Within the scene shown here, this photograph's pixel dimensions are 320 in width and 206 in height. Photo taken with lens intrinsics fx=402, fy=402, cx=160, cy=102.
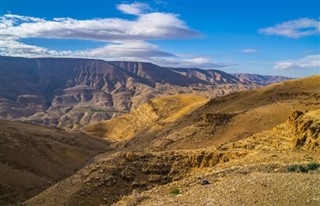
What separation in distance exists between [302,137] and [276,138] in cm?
299

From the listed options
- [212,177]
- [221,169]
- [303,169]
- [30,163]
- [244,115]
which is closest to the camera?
[303,169]

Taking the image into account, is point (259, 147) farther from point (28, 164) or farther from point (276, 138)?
point (28, 164)

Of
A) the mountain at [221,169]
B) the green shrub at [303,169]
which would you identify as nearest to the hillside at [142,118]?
the mountain at [221,169]

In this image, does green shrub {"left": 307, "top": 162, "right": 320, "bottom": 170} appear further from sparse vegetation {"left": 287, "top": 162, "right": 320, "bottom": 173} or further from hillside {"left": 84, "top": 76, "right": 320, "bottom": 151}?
hillside {"left": 84, "top": 76, "right": 320, "bottom": 151}

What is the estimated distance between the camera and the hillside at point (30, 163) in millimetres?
34572

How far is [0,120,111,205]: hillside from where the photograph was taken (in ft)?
113

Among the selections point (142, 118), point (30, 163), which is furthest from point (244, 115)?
point (142, 118)

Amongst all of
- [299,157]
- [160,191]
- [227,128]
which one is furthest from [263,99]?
[160,191]

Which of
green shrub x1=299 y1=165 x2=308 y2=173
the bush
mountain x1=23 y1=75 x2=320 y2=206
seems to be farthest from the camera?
green shrub x1=299 y1=165 x2=308 y2=173

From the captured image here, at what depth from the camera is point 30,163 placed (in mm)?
42875

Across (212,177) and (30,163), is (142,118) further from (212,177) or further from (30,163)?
(212,177)

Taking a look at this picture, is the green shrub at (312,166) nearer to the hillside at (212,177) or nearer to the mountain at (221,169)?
the mountain at (221,169)

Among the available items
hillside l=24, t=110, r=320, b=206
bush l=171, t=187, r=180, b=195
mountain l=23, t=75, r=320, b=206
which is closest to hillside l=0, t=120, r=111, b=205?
mountain l=23, t=75, r=320, b=206

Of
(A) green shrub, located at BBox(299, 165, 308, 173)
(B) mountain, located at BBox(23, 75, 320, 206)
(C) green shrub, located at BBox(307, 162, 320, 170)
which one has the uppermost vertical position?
(C) green shrub, located at BBox(307, 162, 320, 170)
